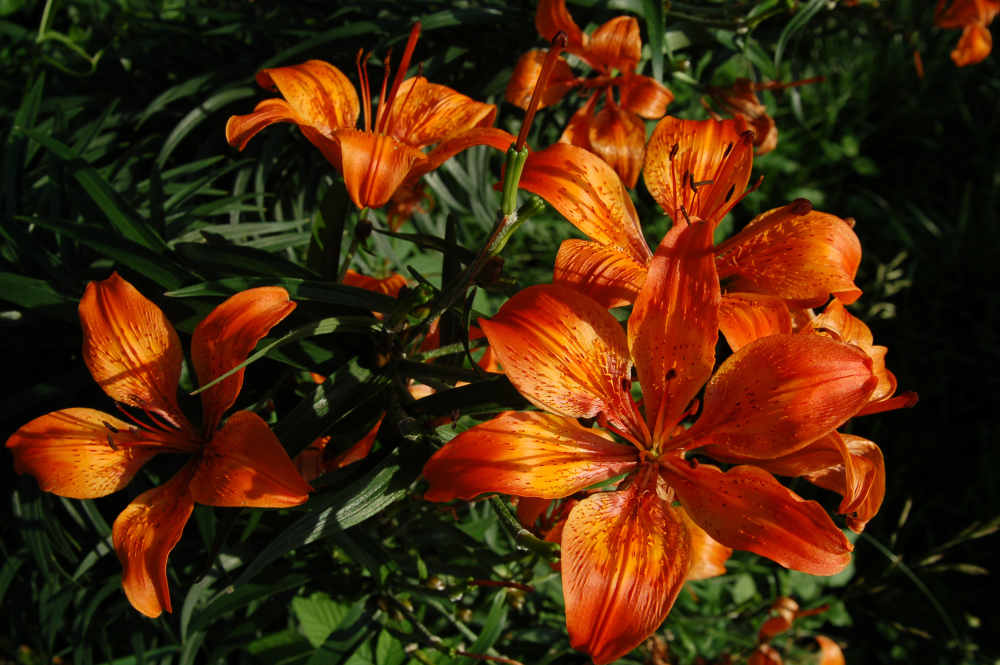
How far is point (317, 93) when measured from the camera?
2.76ft

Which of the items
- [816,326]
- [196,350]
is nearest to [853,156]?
[816,326]

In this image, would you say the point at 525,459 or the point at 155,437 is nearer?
the point at 525,459

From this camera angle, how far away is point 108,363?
715 millimetres

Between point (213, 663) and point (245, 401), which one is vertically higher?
point (245, 401)

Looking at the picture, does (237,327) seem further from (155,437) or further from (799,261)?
(799,261)

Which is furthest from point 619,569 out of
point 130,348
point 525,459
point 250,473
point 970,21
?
point 970,21

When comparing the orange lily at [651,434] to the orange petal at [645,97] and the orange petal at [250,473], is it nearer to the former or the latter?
the orange petal at [250,473]

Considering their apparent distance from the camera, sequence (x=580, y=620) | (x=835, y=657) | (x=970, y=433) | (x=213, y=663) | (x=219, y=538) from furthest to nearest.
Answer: (x=970, y=433), (x=835, y=657), (x=213, y=663), (x=219, y=538), (x=580, y=620)

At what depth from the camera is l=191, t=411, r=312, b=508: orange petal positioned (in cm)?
58

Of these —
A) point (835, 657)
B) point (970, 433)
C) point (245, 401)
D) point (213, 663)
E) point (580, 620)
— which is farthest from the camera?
point (970, 433)

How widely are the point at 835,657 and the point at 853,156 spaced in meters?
2.30

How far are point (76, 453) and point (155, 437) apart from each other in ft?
0.26

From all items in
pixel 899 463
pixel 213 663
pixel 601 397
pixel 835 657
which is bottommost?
pixel 899 463

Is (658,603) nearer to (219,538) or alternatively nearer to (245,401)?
(219,538)
